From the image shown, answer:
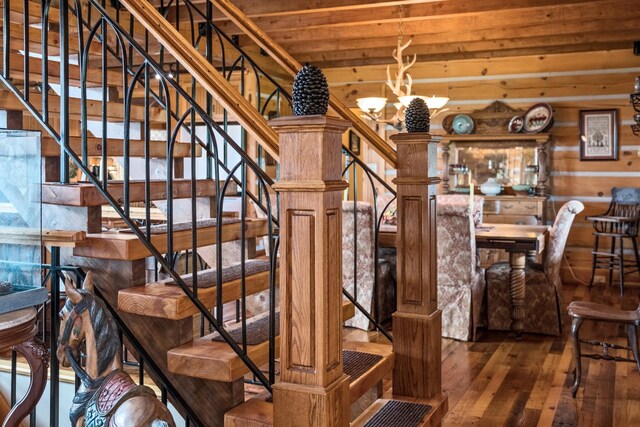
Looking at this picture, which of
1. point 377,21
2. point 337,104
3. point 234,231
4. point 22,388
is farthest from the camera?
point 377,21

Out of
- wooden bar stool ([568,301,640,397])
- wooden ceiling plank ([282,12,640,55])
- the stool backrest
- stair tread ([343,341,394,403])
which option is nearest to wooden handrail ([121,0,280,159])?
stair tread ([343,341,394,403])

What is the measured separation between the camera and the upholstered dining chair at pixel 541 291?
5.43 meters

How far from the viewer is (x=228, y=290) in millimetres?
2719

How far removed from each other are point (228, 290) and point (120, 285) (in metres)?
0.42

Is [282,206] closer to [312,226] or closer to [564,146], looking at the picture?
[312,226]

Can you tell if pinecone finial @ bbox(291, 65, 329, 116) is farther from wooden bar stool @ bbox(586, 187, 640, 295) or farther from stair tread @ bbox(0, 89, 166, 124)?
wooden bar stool @ bbox(586, 187, 640, 295)

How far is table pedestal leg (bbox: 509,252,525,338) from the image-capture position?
5.33m

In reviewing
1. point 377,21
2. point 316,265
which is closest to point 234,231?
point 316,265

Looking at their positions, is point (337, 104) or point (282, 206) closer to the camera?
point (282, 206)

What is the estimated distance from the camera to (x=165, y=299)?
247 centimetres

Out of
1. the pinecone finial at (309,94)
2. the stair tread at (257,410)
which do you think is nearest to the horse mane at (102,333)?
the stair tread at (257,410)

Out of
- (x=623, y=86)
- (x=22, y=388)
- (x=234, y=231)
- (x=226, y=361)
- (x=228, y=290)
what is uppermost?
(x=623, y=86)

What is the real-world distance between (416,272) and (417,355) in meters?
0.38

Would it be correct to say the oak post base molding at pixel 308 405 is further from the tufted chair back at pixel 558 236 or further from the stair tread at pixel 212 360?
the tufted chair back at pixel 558 236
